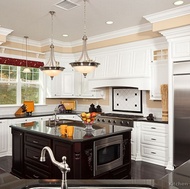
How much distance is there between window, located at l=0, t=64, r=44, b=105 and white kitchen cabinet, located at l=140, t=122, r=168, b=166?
3.49 meters

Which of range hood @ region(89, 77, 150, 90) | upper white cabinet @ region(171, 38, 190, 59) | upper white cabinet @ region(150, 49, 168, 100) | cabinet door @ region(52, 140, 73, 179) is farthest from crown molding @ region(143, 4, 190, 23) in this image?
cabinet door @ region(52, 140, 73, 179)

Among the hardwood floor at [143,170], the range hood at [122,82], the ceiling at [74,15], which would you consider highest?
the ceiling at [74,15]

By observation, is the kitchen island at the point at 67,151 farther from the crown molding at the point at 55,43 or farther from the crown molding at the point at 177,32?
the crown molding at the point at 55,43

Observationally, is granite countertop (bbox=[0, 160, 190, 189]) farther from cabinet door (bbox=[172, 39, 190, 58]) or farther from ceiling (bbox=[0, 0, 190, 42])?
ceiling (bbox=[0, 0, 190, 42])

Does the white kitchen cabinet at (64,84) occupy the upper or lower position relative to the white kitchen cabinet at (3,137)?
upper

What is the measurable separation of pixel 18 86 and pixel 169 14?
4401mm

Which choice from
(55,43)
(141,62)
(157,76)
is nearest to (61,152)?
(157,76)

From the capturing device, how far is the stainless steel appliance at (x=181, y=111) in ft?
12.4

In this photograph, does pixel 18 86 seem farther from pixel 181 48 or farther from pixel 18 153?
pixel 181 48

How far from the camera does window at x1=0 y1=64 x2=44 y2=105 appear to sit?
5.70 m

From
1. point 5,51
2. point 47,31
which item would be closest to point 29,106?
point 5,51

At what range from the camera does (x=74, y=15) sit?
4.13 m

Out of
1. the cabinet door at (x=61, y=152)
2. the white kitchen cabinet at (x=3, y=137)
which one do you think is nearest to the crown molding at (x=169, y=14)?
the cabinet door at (x=61, y=152)

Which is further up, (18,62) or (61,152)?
(18,62)
